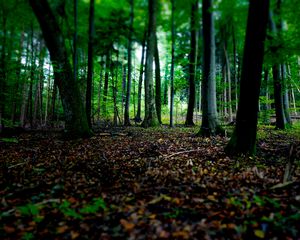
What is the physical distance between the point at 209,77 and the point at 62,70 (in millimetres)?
5925

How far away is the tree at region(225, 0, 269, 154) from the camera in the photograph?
483 centimetres

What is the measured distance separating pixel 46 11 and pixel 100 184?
24.1 feet

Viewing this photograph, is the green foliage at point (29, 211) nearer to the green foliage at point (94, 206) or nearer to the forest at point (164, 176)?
the forest at point (164, 176)

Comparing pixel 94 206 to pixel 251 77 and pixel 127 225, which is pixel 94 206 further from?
pixel 251 77

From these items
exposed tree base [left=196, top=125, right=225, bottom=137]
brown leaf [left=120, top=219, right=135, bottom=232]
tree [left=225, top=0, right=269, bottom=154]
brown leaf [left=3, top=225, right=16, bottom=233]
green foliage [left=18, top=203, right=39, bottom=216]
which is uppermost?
tree [left=225, top=0, right=269, bottom=154]

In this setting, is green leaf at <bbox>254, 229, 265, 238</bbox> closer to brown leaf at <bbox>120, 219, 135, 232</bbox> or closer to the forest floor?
the forest floor

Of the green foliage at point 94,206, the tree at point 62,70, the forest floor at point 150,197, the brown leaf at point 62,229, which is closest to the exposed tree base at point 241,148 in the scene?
the forest floor at point 150,197

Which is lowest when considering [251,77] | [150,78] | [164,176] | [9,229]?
[9,229]

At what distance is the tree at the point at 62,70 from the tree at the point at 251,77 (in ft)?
20.2

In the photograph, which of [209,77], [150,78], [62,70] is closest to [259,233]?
[209,77]

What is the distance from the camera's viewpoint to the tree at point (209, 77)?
9070 mm

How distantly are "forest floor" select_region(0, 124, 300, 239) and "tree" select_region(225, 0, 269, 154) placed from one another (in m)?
0.51

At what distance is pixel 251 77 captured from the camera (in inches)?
200

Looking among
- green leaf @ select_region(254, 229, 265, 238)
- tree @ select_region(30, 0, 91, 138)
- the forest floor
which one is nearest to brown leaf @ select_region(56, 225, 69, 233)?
the forest floor
